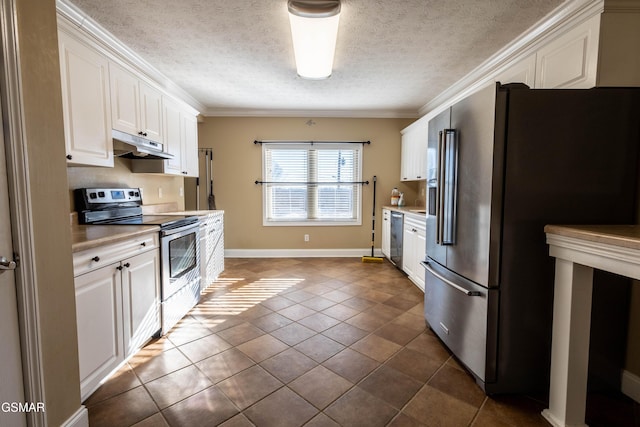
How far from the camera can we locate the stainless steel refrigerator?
5.06ft

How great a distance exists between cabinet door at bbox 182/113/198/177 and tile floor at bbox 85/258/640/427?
182 cm

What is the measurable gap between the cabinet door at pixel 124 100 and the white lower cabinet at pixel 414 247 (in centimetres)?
304

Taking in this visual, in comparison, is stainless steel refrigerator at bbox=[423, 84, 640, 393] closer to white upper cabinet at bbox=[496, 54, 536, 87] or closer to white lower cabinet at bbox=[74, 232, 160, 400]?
white upper cabinet at bbox=[496, 54, 536, 87]

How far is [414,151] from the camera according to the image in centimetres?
429

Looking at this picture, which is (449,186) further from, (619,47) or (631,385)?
(631,385)

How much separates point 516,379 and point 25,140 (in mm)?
2627

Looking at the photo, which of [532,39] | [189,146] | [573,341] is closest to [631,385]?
[573,341]

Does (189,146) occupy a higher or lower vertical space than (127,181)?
higher

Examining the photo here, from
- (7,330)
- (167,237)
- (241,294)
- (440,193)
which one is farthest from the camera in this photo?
(241,294)

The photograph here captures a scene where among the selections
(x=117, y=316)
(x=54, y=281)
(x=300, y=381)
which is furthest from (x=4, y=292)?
(x=300, y=381)

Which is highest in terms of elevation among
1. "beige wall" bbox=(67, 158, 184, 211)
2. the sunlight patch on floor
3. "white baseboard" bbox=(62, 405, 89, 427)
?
"beige wall" bbox=(67, 158, 184, 211)

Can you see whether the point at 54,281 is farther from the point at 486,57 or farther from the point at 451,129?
the point at 486,57

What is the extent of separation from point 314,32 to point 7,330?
244 cm

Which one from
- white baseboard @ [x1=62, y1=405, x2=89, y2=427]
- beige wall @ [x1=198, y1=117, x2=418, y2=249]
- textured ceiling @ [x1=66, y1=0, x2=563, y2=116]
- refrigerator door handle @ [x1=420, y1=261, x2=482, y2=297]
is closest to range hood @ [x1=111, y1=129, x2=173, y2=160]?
textured ceiling @ [x1=66, y1=0, x2=563, y2=116]
